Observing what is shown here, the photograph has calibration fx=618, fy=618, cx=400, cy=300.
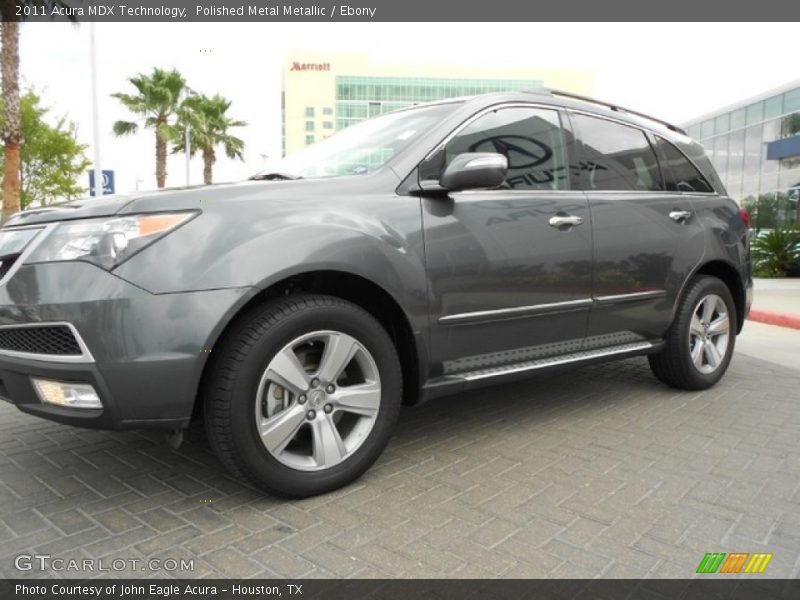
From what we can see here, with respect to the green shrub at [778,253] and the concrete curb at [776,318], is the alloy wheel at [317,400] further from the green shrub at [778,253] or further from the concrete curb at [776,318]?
the green shrub at [778,253]

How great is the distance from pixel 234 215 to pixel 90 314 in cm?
60

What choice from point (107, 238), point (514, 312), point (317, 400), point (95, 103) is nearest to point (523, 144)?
point (514, 312)

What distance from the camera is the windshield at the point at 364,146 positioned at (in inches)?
117

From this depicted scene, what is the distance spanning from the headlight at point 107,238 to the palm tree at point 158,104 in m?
28.0

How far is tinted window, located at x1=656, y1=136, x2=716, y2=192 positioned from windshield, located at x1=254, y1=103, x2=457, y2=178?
172cm

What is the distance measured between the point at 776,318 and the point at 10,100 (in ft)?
59.7

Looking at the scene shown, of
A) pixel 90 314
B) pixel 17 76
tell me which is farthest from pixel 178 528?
pixel 17 76

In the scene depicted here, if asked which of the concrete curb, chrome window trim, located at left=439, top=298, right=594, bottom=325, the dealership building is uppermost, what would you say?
the dealership building

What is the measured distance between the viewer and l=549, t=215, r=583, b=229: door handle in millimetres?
3182

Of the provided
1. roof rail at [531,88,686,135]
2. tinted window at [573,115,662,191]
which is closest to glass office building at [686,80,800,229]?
roof rail at [531,88,686,135]

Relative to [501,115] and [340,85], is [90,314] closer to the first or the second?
[501,115]

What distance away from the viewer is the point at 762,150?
82.9ft

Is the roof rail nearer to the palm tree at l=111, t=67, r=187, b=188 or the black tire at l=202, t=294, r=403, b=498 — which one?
the black tire at l=202, t=294, r=403, b=498

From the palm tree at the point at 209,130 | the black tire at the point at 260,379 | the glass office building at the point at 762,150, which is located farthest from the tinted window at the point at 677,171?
the palm tree at the point at 209,130
